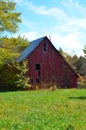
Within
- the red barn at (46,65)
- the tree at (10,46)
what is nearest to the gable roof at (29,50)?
the red barn at (46,65)

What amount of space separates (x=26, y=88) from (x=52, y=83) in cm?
550

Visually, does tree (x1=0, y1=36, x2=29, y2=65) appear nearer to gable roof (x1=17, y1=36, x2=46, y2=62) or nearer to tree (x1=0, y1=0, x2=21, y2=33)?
tree (x1=0, y1=0, x2=21, y2=33)

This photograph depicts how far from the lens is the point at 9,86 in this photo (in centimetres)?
5562

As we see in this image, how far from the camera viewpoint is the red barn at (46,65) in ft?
189

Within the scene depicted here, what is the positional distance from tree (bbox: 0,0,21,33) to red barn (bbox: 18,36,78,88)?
13684 millimetres

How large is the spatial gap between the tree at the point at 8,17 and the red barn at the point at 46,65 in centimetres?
1368

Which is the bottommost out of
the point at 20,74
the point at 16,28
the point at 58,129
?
the point at 58,129

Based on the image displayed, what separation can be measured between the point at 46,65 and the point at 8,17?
1772 cm

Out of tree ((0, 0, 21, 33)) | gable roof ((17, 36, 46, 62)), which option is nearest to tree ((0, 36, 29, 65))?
tree ((0, 0, 21, 33))

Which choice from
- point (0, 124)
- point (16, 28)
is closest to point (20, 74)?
point (16, 28)

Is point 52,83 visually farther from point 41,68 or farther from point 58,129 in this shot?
point 58,129

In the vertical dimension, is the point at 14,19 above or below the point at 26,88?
above

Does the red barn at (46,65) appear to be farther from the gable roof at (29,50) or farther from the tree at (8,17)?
the tree at (8,17)

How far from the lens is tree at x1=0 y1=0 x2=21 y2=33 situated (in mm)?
42125
